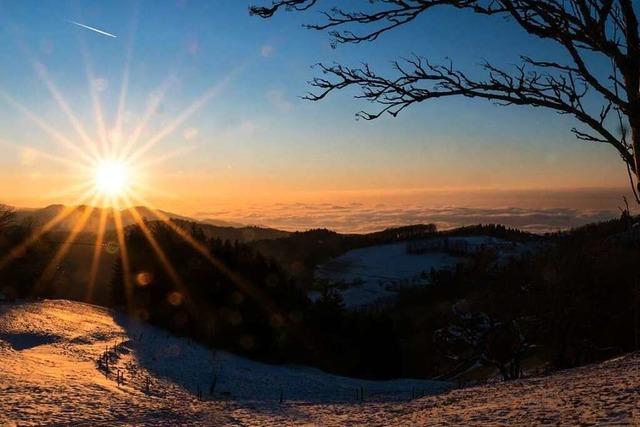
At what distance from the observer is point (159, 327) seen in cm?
2994

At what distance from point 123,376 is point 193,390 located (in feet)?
6.84

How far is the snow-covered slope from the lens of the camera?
10.9 metres

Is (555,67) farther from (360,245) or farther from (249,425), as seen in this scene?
(360,245)

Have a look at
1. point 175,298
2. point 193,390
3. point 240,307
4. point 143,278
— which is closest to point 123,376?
point 193,390

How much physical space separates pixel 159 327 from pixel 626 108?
27.7 m

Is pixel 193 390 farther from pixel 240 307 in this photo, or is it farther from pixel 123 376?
pixel 240 307

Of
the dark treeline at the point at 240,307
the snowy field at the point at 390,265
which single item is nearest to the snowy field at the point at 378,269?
the snowy field at the point at 390,265

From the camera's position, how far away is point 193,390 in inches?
659

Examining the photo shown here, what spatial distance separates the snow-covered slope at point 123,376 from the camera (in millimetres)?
10867

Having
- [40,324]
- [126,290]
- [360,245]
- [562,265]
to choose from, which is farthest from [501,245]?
[40,324]

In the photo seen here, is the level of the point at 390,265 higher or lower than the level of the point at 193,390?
lower

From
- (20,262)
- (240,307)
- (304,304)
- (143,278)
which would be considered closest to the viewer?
(240,307)

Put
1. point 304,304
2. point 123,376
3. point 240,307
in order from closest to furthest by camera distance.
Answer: point 123,376
point 240,307
point 304,304

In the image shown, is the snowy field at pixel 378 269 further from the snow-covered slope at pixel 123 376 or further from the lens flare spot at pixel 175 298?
the snow-covered slope at pixel 123 376
